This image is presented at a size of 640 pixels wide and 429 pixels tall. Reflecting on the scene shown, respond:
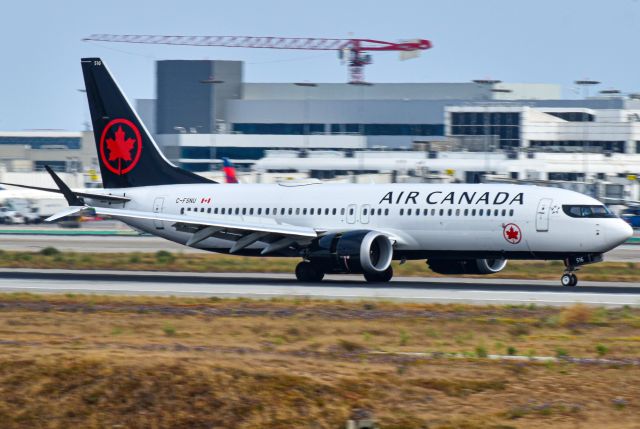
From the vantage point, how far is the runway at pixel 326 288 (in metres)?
36.2

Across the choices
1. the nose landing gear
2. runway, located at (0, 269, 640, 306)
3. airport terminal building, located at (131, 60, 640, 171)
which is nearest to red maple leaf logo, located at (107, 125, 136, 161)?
runway, located at (0, 269, 640, 306)

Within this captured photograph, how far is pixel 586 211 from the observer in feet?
131

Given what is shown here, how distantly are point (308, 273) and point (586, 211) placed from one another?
10.8 m

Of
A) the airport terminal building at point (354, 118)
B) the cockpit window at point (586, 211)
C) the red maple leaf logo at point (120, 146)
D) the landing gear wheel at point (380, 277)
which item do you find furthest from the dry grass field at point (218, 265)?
the airport terminal building at point (354, 118)

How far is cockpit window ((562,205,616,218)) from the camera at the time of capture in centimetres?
3978

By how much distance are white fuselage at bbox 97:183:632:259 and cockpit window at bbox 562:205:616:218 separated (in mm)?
164

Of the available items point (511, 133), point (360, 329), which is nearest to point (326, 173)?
point (511, 133)

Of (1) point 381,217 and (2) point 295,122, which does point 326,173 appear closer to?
(2) point 295,122

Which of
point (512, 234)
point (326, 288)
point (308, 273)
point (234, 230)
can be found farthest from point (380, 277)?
point (234, 230)

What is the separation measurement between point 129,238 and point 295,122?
78.5m

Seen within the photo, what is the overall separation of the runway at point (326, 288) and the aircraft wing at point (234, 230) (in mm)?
1545

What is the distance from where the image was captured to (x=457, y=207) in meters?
41.5

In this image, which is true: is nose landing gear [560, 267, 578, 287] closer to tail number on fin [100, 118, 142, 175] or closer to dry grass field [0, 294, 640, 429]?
dry grass field [0, 294, 640, 429]

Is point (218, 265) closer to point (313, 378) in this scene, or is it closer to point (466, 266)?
point (466, 266)
